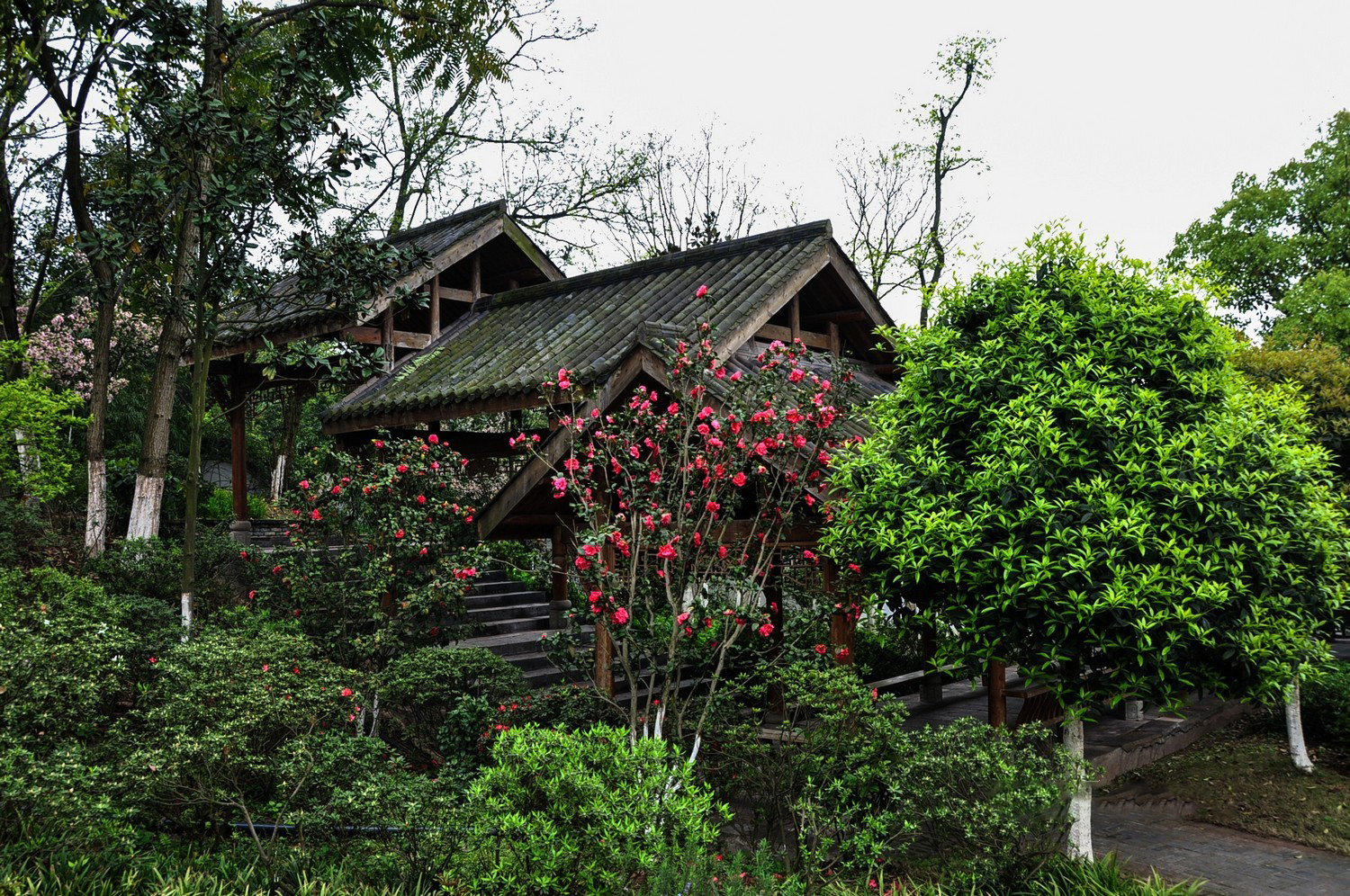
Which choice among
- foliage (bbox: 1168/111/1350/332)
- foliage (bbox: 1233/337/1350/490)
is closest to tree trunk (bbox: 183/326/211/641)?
foliage (bbox: 1233/337/1350/490)

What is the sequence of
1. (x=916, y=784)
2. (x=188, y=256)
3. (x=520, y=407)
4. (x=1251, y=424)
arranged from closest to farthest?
→ 1. (x=916, y=784)
2. (x=1251, y=424)
3. (x=188, y=256)
4. (x=520, y=407)

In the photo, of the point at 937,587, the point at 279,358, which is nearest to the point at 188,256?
the point at 279,358

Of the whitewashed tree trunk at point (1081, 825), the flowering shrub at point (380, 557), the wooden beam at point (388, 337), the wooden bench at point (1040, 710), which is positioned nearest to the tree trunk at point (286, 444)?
the wooden beam at point (388, 337)

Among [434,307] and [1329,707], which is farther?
[434,307]

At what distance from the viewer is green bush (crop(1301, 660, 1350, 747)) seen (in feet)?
32.4

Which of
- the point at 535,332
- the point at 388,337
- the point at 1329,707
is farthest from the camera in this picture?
the point at 388,337

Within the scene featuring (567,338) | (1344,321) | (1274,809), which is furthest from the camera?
(1344,321)

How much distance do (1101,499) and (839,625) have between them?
2387 millimetres

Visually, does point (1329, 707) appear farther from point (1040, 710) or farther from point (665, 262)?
point (665, 262)

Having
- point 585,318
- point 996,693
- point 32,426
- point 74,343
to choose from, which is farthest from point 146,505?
point 74,343

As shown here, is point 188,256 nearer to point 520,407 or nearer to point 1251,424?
point 520,407

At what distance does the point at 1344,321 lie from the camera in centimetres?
2073

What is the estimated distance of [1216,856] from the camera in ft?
24.2

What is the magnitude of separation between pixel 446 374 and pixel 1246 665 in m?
9.84
